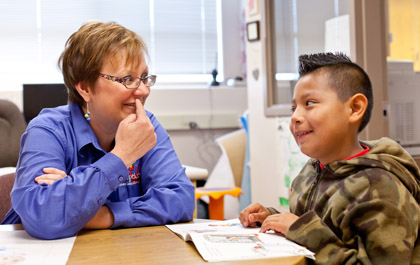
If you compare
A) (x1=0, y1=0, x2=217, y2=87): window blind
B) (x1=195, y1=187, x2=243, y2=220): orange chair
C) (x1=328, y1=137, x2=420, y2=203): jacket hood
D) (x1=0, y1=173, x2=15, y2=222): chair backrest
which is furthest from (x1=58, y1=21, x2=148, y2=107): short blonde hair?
(x1=0, y1=0, x2=217, y2=87): window blind

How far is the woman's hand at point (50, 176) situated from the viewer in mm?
1178

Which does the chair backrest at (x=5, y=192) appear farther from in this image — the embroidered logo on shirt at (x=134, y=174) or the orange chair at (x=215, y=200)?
the orange chair at (x=215, y=200)

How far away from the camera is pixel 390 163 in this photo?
1031 mm

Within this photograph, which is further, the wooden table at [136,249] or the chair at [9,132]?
the chair at [9,132]

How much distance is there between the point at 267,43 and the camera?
3445 millimetres

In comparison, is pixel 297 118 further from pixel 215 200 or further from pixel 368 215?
pixel 215 200

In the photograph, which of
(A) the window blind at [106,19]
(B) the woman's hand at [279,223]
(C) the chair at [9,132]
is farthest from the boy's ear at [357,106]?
(A) the window blind at [106,19]

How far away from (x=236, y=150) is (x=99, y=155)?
112 inches

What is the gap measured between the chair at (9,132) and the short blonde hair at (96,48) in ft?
4.59

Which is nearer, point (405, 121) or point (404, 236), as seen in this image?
point (404, 236)

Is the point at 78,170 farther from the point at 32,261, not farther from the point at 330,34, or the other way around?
the point at 330,34

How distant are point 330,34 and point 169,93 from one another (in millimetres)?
2083

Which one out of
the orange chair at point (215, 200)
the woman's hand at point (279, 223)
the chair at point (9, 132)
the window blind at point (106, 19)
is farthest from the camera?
the window blind at point (106, 19)

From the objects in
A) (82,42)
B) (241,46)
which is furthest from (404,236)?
(241,46)
